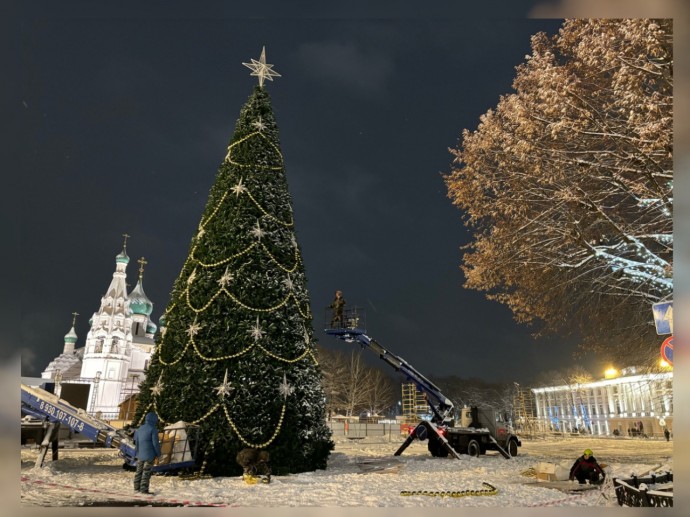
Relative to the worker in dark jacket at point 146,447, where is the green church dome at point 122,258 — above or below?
above

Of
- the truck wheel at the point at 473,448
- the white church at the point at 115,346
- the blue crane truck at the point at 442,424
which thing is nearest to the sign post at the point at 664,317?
the blue crane truck at the point at 442,424

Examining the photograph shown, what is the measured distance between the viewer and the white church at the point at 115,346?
39.7 metres

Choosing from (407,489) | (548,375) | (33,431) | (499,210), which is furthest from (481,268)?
(548,375)

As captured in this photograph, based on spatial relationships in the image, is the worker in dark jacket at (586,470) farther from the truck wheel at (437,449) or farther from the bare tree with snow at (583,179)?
the truck wheel at (437,449)

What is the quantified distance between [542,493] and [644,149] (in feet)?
18.4

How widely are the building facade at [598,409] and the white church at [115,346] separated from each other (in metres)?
33.1

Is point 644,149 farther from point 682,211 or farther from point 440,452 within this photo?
point 440,452

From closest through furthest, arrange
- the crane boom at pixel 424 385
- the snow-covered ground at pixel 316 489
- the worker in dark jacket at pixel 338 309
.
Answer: the snow-covered ground at pixel 316 489 → the worker in dark jacket at pixel 338 309 → the crane boom at pixel 424 385

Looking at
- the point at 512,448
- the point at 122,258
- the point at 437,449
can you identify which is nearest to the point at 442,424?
the point at 437,449

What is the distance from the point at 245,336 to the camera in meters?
8.70

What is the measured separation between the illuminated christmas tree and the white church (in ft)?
102

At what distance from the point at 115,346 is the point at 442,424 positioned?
36.3 m

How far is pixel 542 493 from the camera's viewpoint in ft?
23.3

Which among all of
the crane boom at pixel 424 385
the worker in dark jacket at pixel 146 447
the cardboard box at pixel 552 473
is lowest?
the cardboard box at pixel 552 473
